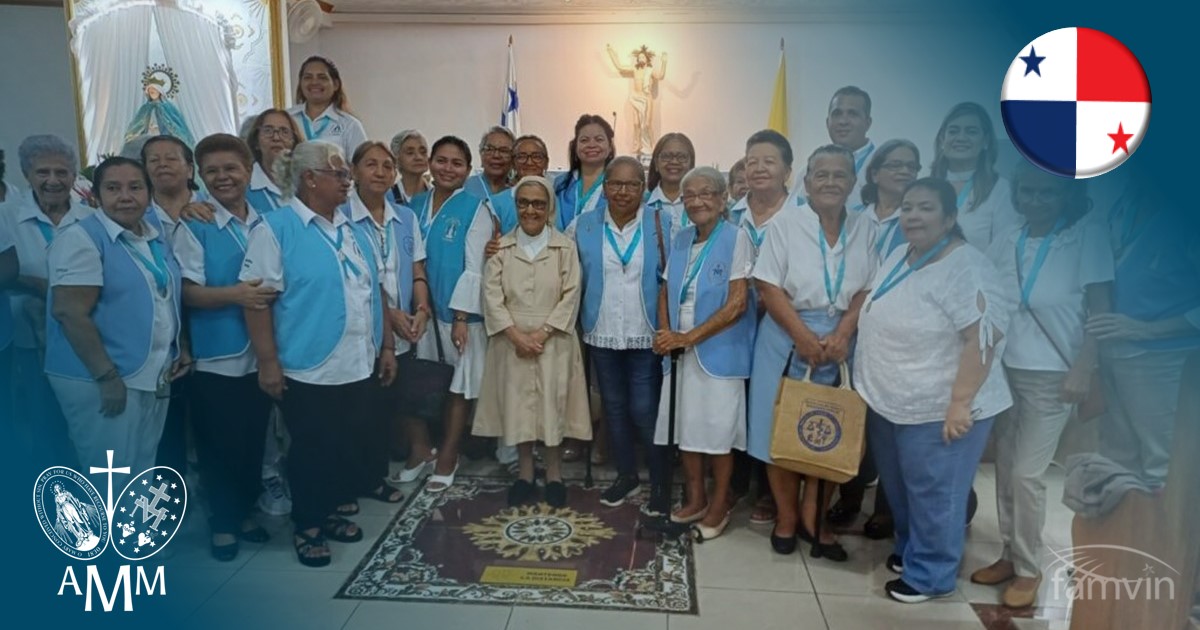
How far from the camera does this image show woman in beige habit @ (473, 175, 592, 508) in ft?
8.31

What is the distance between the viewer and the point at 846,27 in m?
1.91

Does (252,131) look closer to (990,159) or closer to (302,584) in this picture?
(302,584)

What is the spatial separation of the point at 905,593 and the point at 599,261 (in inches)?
58.6

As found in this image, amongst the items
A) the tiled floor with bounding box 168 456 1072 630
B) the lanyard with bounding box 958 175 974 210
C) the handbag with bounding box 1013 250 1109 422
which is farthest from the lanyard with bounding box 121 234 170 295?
the handbag with bounding box 1013 250 1109 422

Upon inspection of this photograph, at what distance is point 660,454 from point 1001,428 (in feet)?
3.72

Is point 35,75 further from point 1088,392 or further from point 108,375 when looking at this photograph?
point 1088,392

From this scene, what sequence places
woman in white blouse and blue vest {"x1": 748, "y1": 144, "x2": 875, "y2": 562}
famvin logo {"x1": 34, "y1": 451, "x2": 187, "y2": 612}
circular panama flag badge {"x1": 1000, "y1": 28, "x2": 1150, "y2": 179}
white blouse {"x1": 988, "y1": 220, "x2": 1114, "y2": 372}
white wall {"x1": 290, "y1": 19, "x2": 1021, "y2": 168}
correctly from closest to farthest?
circular panama flag badge {"x1": 1000, "y1": 28, "x2": 1150, "y2": 179}
white blouse {"x1": 988, "y1": 220, "x2": 1114, "y2": 372}
white wall {"x1": 290, "y1": 19, "x2": 1021, "y2": 168}
famvin logo {"x1": 34, "y1": 451, "x2": 187, "y2": 612}
woman in white blouse and blue vest {"x1": 748, "y1": 144, "x2": 875, "y2": 562}

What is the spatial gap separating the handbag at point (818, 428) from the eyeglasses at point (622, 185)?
0.79 meters

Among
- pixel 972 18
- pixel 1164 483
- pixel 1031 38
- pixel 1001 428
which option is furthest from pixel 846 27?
pixel 1164 483

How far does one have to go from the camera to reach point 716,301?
2439 millimetres

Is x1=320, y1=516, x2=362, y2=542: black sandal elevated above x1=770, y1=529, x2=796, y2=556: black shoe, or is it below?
above

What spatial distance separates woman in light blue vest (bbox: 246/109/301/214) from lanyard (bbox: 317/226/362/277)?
171 mm

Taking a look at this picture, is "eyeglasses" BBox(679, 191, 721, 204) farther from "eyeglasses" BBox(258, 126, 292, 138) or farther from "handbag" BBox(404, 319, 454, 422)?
"eyeglasses" BBox(258, 126, 292, 138)

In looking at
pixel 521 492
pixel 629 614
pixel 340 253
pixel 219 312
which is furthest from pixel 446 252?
pixel 629 614
